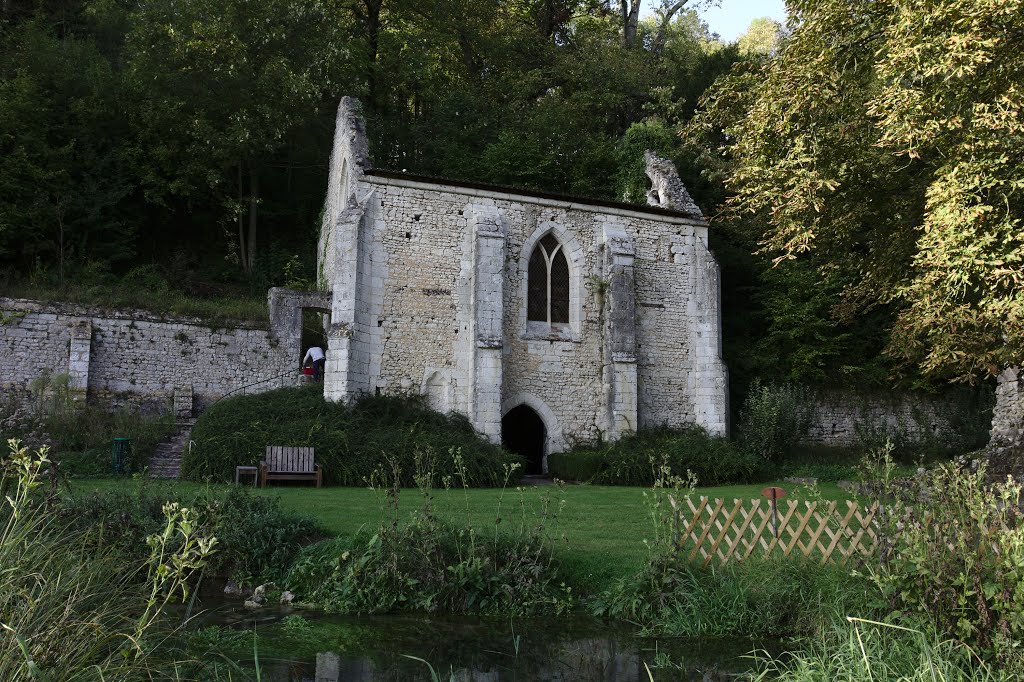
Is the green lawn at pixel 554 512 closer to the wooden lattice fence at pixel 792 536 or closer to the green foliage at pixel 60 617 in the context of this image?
the wooden lattice fence at pixel 792 536

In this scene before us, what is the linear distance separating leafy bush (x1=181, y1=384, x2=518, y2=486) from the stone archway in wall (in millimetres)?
2355

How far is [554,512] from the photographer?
11828 mm

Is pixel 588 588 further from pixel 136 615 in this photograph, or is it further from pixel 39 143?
pixel 39 143

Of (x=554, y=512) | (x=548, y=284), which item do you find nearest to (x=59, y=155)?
(x=548, y=284)

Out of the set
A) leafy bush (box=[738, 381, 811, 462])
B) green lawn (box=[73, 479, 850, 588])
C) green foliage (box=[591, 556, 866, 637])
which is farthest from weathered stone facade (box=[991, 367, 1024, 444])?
green foliage (box=[591, 556, 866, 637])

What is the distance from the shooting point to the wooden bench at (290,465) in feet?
48.5

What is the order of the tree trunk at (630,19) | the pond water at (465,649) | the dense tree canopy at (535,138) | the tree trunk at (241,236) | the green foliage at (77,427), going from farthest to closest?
1. the tree trunk at (630,19)
2. the tree trunk at (241,236)
3. the green foliage at (77,427)
4. the dense tree canopy at (535,138)
5. the pond water at (465,649)

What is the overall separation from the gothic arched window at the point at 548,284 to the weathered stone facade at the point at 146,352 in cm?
565

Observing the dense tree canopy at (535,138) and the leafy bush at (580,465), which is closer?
the dense tree canopy at (535,138)

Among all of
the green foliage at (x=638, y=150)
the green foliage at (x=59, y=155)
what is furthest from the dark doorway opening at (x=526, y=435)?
the green foliage at (x=59, y=155)

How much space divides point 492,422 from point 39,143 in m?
15.4

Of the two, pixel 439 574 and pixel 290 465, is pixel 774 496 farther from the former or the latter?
pixel 290 465

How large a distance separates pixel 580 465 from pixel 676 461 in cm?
210

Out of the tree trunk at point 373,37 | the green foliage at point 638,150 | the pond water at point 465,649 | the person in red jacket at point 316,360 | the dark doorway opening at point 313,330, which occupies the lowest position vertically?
the pond water at point 465,649
